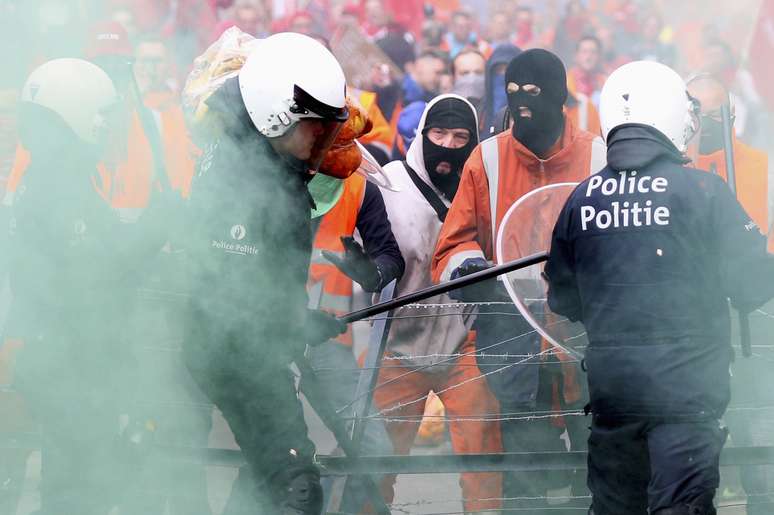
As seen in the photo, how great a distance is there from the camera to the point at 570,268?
11.0 ft

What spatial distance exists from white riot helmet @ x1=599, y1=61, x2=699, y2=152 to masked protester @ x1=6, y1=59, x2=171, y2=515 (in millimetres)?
1599

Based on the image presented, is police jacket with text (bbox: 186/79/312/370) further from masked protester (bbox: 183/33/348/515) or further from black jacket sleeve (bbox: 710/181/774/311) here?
black jacket sleeve (bbox: 710/181/774/311)

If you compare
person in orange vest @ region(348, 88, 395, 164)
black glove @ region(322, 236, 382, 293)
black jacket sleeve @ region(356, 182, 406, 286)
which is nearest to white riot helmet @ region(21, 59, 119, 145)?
black glove @ region(322, 236, 382, 293)

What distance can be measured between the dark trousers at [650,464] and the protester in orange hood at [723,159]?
1835 millimetres

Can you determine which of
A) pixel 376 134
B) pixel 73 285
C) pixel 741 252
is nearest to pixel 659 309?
pixel 741 252

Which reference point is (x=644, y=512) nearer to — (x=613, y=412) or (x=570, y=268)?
(x=613, y=412)

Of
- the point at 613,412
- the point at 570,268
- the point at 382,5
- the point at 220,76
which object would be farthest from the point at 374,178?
the point at 382,5

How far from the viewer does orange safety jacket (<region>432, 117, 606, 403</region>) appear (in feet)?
13.9

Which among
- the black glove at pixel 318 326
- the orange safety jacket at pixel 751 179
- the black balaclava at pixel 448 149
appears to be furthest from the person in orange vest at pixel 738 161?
the black glove at pixel 318 326

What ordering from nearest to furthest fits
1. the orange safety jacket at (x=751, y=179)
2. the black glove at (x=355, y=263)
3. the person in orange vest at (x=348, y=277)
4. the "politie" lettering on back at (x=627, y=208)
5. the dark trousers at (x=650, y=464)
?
the dark trousers at (x=650, y=464) < the "politie" lettering on back at (x=627, y=208) < the black glove at (x=355, y=263) < the person in orange vest at (x=348, y=277) < the orange safety jacket at (x=751, y=179)

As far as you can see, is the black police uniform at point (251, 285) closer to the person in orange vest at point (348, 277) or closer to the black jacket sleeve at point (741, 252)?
the person in orange vest at point (348, 277)

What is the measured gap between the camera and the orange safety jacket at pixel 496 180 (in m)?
4.25

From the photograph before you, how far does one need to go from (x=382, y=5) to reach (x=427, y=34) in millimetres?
446

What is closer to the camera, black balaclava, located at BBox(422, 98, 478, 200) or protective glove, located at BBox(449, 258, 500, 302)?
protective glove, located at BBox(449, 258, 500, 302)
